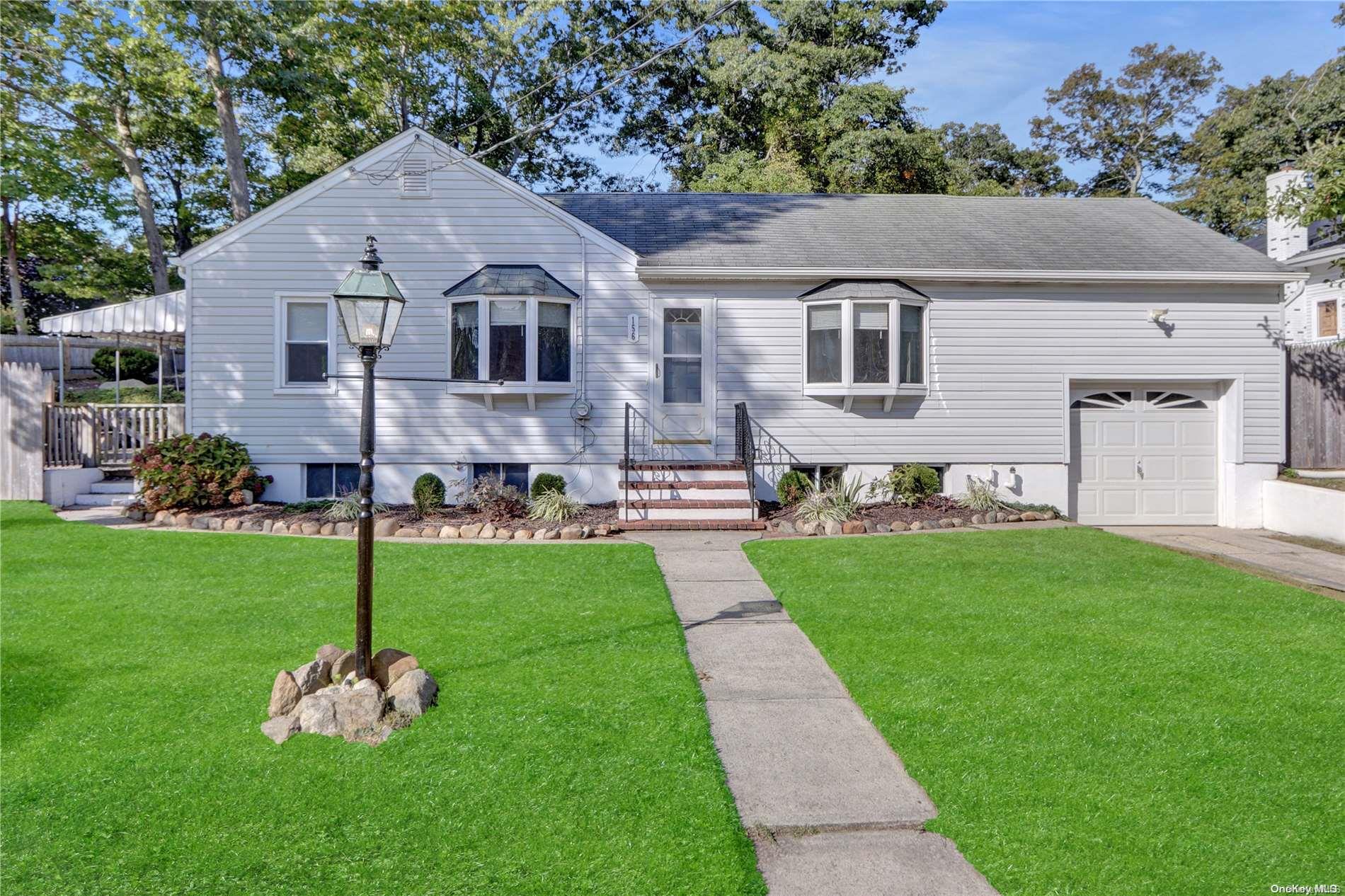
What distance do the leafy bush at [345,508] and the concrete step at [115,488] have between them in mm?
3297

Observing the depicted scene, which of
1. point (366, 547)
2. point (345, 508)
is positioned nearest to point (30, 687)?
point (366, 547)

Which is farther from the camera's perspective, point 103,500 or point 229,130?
point 229,130

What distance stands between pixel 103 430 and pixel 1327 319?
78.7 feet

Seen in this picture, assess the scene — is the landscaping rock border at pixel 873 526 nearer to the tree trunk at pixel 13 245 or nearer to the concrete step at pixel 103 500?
the concrete step at pixel 103 500

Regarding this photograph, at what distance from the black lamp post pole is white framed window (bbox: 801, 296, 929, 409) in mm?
8354

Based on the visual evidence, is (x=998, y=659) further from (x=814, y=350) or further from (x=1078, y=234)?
(x=1078, y=234)

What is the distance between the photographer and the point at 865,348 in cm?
1227

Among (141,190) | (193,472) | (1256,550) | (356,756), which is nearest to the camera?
(356,756)

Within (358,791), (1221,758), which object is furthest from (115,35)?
(1221,758)

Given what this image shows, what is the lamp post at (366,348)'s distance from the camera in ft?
16.0

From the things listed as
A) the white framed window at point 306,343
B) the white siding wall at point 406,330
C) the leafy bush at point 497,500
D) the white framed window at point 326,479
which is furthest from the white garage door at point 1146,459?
the white framed window at point 306,343

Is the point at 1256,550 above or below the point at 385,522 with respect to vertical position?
below

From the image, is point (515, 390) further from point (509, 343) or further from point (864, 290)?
point (864, 290)

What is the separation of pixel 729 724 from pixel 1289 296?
19.8 m
